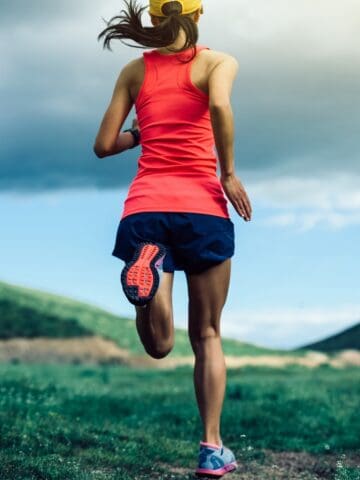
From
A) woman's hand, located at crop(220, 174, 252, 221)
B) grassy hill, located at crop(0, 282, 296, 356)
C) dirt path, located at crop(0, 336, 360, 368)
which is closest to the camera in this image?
woman's hand, located at crop(220, 174, 252, 221)

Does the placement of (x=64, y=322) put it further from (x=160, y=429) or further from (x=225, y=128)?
(x=225, y=128)

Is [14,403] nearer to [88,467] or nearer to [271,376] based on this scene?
[88,467]

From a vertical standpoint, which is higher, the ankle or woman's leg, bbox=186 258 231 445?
woman's leg, bbox=186 258 231 445

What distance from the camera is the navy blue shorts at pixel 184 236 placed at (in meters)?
5.83

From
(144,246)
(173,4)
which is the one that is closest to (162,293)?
(144,246)

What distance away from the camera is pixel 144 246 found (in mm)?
5766

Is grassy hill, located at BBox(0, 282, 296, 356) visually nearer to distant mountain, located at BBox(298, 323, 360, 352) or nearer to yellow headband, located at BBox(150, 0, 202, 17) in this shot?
distant mountain, located at BBox(298, 323, 360, 352)

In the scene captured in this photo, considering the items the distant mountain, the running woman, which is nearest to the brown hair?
the running woman

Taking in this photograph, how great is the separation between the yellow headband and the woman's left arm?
389 millimetres

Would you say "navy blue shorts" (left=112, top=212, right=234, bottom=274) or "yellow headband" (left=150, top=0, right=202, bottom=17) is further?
"yellow headband" (left=150, top=0, right=202, bottom=17)

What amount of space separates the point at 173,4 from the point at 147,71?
0.46 m

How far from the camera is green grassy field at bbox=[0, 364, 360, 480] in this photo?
295 inches

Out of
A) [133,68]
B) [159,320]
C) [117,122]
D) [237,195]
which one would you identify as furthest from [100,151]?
[159,320]

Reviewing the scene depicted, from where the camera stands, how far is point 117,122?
6.15 m
